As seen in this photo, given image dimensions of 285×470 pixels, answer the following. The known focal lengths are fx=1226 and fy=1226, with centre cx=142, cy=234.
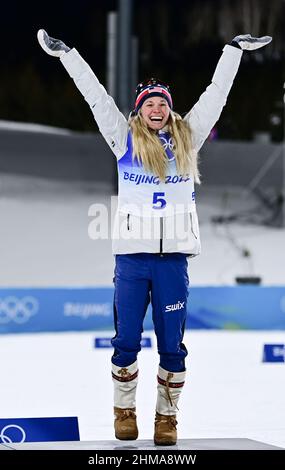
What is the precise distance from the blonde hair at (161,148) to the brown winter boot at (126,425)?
952 millimetres

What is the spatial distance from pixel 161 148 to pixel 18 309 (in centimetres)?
544

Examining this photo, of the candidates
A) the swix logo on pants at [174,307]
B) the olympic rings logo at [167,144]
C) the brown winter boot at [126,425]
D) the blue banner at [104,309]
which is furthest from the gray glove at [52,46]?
the blue banner at [104,309]

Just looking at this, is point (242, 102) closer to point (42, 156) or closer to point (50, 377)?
point (42, 156)

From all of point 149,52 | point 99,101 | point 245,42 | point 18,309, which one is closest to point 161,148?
point 99,101

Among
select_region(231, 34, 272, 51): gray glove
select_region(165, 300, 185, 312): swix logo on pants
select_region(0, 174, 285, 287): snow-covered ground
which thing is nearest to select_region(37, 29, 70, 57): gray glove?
select_region(231, 34, 272, 51): gray glove

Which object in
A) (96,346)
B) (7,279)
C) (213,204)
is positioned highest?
(213,204)

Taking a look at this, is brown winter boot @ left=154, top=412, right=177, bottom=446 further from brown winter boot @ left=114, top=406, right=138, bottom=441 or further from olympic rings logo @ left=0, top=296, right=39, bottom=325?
olympic rings logo @ left=0, top=296, right=39, bottom=325

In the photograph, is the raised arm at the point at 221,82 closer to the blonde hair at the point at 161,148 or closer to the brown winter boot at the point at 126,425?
the blonde hair at the point at 161,148

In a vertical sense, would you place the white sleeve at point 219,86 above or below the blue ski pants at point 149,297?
above

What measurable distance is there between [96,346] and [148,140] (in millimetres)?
4462

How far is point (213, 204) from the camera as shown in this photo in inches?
616

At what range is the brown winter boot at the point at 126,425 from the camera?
4.90 meters
